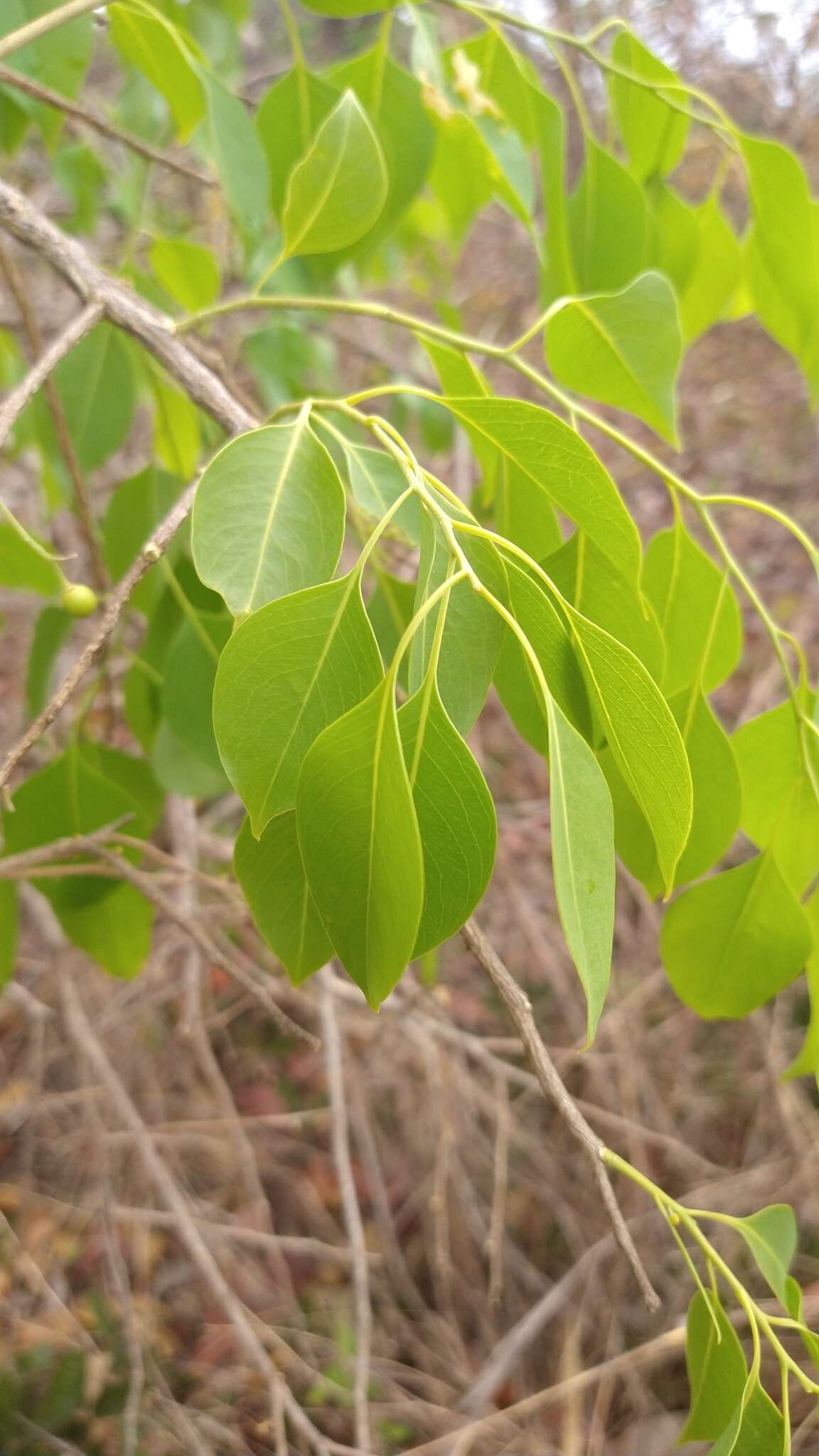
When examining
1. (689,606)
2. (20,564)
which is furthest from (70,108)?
(689,606)

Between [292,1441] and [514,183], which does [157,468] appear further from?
[292,1441]

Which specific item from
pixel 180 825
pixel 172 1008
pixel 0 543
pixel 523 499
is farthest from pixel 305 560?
pixel 172 1008

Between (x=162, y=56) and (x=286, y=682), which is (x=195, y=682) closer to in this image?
(x=286, y=682)

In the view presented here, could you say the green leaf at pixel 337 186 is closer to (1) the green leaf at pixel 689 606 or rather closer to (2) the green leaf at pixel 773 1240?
(1) the green leaf at pixel 689 606

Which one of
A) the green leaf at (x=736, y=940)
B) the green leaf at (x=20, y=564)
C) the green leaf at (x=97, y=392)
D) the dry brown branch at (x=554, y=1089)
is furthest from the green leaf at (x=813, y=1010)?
the green leaf at (x=97, y=392)

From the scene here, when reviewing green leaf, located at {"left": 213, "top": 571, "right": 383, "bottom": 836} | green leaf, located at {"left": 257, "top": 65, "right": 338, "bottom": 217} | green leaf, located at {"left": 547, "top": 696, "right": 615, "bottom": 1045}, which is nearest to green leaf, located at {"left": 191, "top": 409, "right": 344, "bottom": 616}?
green leaf, located at {"left": 213, "top": 571, "right": 383, "bottom": 836}

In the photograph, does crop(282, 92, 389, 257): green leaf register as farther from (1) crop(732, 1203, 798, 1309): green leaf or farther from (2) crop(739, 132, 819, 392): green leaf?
(1) crop(732, 1203, 798, 1309): green leaf
